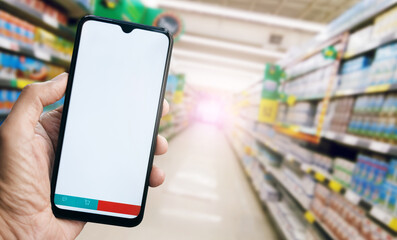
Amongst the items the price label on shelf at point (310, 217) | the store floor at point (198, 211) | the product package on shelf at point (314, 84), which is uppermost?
the product package on shelf at point (314, 84)

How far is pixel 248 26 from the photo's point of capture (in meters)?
5.84

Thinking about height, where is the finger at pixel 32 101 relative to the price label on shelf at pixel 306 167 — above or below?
above

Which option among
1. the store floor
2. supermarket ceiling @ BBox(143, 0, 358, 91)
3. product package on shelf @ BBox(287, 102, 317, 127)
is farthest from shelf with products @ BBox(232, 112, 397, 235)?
supermarket ceiling @ BBox(143, 0, 358, 91)

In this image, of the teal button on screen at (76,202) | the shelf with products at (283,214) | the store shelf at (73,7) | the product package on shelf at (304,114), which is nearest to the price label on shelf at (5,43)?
Result: the store shelf at (73,7)

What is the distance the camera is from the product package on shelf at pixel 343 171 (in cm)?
148

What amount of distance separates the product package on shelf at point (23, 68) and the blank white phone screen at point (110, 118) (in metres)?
1.25

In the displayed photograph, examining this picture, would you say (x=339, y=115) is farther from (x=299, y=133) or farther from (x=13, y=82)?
(x=13, y=82)

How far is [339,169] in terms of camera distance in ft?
5.26

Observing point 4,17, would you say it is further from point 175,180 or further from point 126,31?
point 175,180

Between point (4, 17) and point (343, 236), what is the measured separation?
9.12 feet

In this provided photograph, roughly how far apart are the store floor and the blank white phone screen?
1.56ft

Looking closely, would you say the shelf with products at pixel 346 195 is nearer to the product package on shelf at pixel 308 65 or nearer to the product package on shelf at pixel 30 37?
the product package on shelf at pixel 308 65

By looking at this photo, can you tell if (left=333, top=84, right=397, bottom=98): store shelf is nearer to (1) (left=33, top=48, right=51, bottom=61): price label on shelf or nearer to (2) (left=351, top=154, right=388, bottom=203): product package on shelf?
(2) (left=351, top=154, right=388, bottom=203): product package on shelf

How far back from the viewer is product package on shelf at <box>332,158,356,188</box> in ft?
4.85
